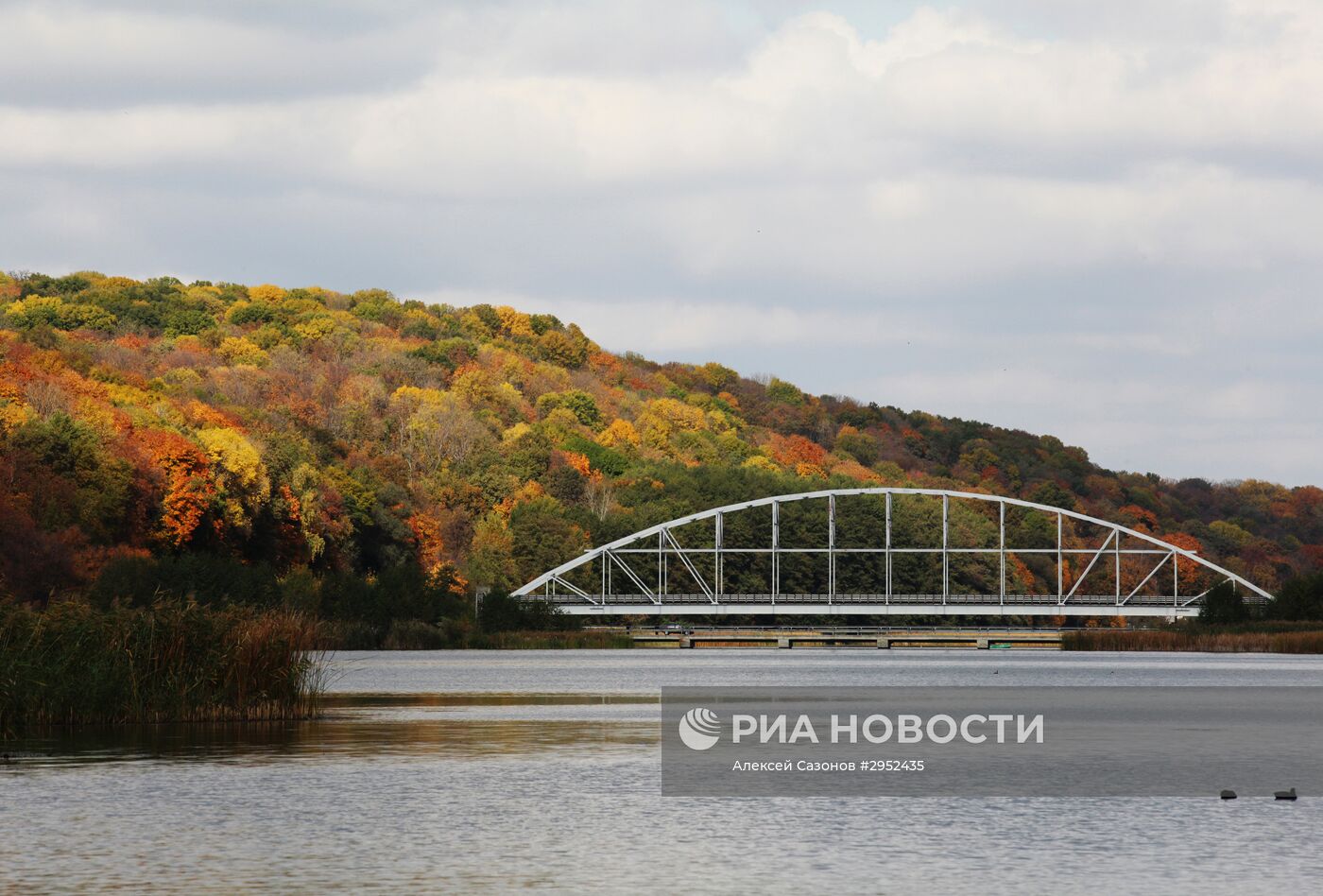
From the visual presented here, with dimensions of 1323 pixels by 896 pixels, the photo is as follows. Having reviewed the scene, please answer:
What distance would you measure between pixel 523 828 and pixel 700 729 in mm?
16037

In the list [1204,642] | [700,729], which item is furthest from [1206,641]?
[700,729]

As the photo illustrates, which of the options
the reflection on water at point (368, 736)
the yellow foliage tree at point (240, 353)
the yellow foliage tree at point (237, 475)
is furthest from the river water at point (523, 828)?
the yellow foliage tree at point (240, 353)

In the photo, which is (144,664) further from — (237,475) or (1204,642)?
(1204,642)

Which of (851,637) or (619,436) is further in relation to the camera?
(619,436)

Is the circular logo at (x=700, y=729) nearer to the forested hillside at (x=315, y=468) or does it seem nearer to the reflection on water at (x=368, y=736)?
the reflection on water at (x=368, y=736)

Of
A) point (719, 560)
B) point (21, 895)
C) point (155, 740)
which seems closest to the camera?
point (21, 895)

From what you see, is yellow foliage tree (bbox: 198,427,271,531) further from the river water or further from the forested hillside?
the river water

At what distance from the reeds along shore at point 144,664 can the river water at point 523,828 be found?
2.64 feet

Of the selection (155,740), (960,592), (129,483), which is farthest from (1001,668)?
(960,592)

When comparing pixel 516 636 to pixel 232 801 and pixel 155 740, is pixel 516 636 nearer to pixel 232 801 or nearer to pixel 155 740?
pixel 155 740

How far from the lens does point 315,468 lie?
11781cm

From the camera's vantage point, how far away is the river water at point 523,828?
19.1 m

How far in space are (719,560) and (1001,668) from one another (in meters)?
65.0

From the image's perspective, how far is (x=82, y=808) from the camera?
24078 mm
